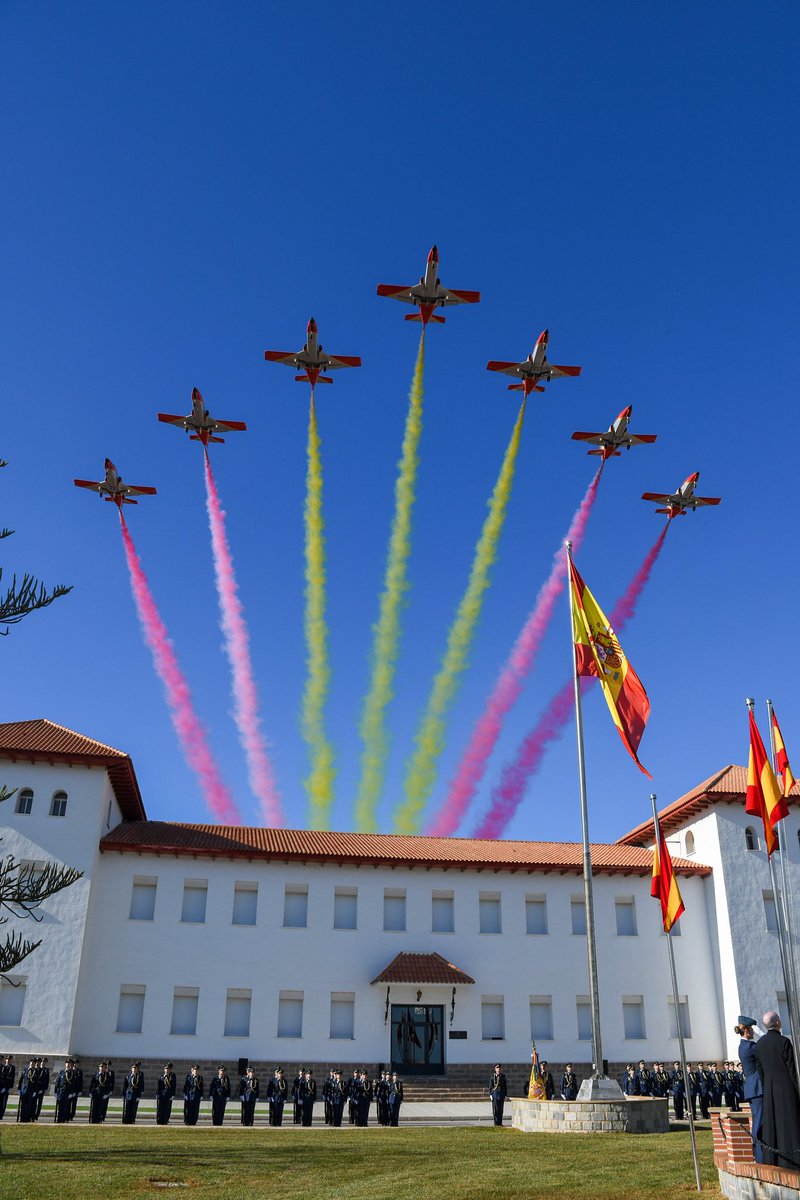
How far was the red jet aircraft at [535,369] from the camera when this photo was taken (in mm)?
43562

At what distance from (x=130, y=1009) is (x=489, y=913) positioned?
571 inches

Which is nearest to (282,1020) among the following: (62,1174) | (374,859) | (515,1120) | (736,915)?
(374,859)

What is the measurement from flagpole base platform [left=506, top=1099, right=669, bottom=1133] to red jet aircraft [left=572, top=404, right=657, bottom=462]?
32854 mm

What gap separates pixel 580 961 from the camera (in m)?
38.0

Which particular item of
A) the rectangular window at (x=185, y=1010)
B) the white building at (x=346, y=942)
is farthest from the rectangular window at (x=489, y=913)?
the rectangular window at (x=185, y=1010)

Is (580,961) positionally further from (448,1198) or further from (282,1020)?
(448,1198)

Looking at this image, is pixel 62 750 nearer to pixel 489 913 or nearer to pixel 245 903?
pixel 245 903

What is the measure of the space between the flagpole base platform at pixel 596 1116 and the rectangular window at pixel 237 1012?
53.9ft

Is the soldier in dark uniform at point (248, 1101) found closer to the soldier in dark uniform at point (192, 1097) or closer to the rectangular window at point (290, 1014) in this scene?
the soldier in dark uniform at point (192, 1097)

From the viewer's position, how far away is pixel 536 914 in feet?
127

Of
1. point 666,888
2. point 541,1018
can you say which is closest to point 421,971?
point 541,1018

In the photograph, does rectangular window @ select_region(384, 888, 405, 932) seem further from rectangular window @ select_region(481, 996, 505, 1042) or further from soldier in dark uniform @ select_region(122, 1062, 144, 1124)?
soldier in dark uniform @ select_region(122, 1062, 144, 1124)

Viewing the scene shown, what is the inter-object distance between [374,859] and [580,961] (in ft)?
31.0

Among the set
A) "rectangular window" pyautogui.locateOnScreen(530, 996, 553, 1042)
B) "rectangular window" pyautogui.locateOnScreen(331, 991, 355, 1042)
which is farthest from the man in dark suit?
"rectangular window" pyautogui.locateOnScreen(530, 996, 553, 1042)
